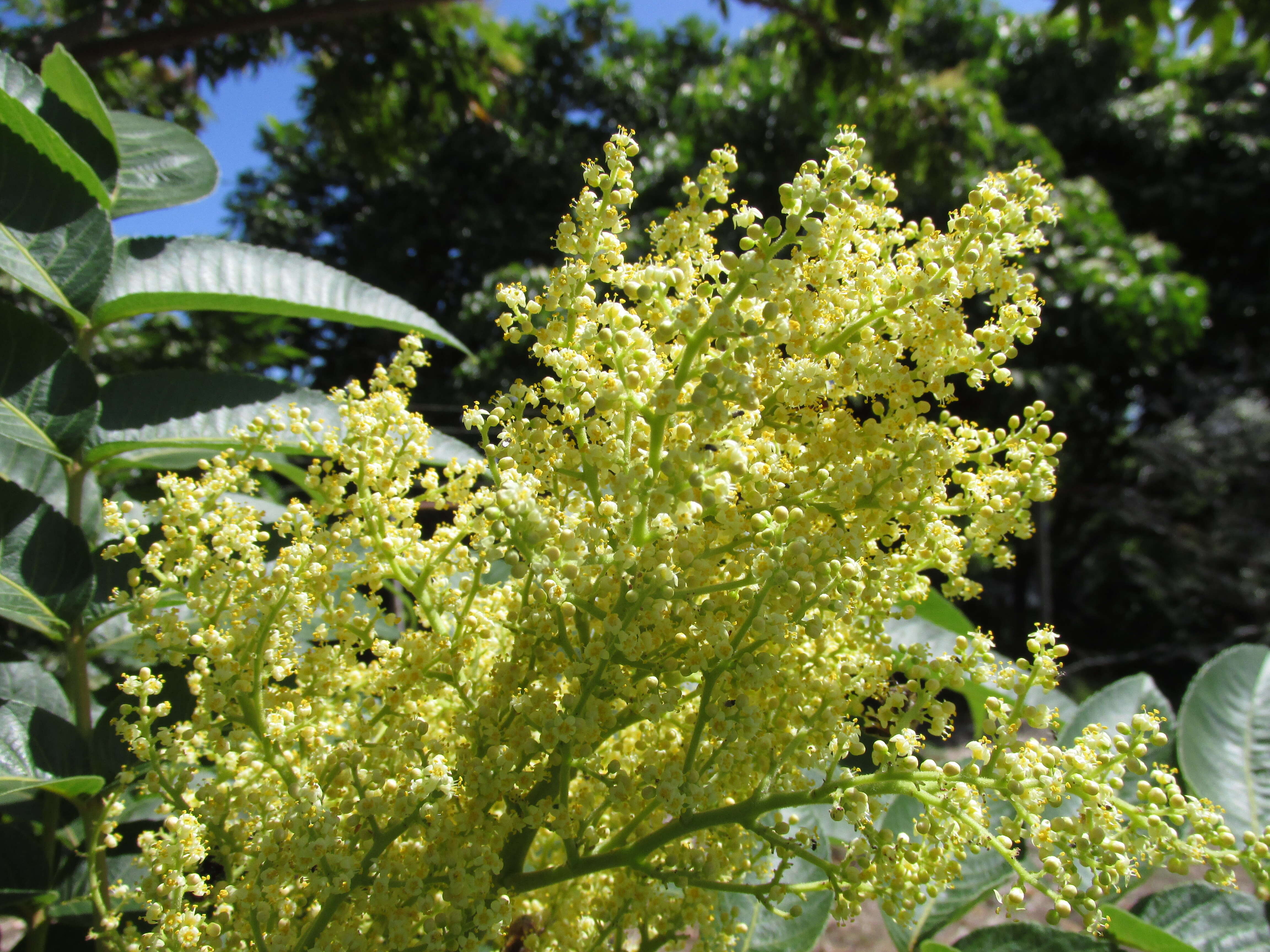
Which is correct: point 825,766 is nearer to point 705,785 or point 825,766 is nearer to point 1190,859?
point 705,785

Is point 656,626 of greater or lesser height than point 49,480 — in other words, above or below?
below

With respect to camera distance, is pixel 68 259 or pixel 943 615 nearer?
pixel 68 259

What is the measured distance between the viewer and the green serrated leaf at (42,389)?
1.03m

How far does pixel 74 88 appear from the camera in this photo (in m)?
1.20

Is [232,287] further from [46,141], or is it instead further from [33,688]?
[33,688]

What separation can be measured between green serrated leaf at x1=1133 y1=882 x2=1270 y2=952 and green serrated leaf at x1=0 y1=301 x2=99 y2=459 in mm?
1619

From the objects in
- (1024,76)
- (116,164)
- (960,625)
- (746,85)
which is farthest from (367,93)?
(1024,76)

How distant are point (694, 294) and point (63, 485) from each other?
41.2 inches

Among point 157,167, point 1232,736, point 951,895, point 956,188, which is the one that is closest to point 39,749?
point 157,167

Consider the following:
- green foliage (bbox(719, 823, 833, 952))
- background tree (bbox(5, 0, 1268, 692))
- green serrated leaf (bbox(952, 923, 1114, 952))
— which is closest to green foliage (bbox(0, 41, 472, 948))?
green foliage (bbox(719, 823, 833, 952))

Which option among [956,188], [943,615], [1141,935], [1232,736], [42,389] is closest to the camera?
[1141,935]

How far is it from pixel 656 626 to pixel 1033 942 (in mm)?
775

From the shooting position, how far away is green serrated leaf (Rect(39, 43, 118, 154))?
3.92 ft

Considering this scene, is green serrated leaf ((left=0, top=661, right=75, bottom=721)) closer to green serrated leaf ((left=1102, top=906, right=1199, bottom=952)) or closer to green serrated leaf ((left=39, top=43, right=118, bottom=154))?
green serrated leaf ((left=39, top=43, right=118, bottom=154))
